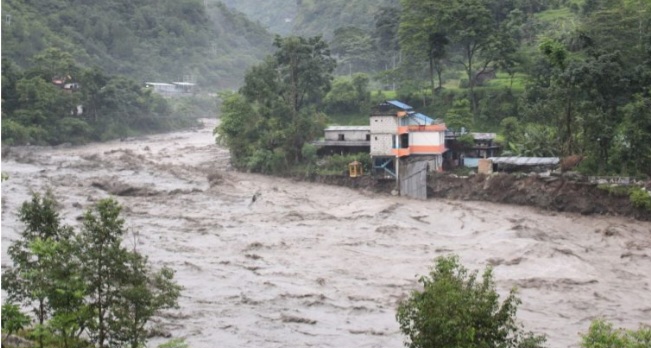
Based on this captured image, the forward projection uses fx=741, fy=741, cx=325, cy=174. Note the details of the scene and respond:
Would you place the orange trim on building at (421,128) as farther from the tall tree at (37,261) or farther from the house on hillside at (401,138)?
the tall tree at (37,261)

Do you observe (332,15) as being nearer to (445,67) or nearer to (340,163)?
(445,67)

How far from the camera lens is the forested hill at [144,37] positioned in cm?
5359

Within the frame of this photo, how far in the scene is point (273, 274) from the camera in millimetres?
16562

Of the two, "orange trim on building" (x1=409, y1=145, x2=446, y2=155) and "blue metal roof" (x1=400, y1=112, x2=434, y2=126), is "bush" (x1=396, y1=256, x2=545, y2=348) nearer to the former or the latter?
"orange trim on building" (x1=409, y1=145, x2=446, y2=155)

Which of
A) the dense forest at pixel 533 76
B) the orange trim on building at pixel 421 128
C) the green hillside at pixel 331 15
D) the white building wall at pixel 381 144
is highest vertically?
the green hillside at pixel 331 15

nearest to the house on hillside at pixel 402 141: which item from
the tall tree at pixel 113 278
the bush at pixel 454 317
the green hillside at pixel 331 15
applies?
the tall tree at pixel 113 278

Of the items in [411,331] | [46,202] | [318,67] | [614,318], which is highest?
[318,67]

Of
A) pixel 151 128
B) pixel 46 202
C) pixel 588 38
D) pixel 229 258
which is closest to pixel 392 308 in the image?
pixel 229 258

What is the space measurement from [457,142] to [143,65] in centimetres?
4505

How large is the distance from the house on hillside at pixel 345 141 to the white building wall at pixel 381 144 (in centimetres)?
260

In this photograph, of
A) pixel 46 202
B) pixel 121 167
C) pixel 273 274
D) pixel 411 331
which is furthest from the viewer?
pixel 121 167

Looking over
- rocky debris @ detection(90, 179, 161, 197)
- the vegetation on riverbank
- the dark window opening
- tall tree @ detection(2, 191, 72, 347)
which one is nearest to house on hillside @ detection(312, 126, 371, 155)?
the dark window opening

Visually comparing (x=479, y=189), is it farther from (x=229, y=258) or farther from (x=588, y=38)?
(x=229, y=258)

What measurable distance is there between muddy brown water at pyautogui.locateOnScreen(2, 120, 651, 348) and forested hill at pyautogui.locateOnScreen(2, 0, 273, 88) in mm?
26986
